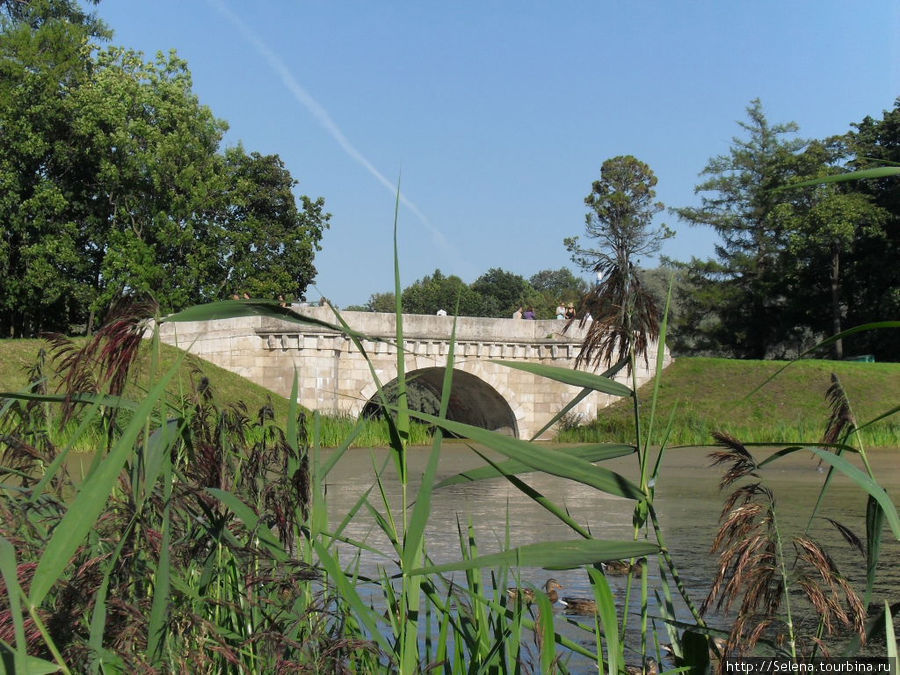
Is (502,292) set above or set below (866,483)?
above

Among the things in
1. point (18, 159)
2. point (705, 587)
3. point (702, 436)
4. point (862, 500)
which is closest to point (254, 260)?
point (18, 159)

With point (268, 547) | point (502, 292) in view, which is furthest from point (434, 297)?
point (268, 547)

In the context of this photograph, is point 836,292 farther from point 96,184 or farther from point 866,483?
point 866,483

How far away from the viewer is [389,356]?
863 inches

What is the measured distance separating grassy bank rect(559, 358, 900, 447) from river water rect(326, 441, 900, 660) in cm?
357

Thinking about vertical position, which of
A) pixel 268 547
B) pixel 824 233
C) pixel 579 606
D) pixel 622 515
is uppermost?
pixel 824 233

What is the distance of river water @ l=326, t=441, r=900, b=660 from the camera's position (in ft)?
20.2

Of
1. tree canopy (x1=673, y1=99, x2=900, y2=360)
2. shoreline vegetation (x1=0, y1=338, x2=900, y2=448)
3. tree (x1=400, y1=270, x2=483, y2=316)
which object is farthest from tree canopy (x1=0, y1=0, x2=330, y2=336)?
tree (x1=400, y1=270, x2=483, y2=316)

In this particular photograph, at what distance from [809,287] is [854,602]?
33.3 meters

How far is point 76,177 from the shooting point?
26266mm

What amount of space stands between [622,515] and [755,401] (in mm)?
14582

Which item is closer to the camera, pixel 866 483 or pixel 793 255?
pixel 866 483

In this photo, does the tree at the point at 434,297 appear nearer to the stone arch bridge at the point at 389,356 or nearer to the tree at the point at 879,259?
the tree at the point at 879,259

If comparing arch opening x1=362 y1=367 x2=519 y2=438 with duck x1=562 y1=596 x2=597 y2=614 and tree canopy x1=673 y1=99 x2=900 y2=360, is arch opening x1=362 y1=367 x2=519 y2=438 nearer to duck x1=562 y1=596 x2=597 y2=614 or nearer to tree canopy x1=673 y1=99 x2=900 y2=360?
tree canopy x1=673 y1=99 x2=900 y2=360
